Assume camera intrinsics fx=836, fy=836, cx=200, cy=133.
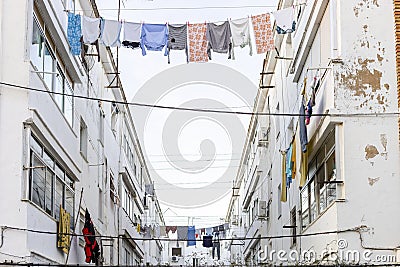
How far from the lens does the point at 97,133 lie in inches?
1156

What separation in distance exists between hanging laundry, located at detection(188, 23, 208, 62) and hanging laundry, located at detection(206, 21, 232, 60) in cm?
13

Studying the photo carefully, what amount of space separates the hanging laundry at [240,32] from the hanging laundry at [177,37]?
1272mm

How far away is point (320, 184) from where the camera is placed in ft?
68.7

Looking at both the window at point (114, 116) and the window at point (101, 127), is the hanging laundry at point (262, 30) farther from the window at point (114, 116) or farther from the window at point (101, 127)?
the window at point (114, 116)

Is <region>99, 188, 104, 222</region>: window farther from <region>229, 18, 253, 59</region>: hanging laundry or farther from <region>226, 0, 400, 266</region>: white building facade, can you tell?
<region>226, 0, 400, 266</region>: white building facade

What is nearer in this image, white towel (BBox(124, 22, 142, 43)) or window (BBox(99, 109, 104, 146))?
white towel (BBox(124, 22, 142, 43))

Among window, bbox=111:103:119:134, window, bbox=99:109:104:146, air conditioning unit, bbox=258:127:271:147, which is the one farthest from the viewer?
air conditioning unit, bbox=258:127:271:147

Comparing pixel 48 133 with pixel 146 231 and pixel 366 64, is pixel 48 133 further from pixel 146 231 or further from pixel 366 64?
pixel 146 231

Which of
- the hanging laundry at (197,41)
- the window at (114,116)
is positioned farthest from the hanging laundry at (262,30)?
the window at (114,116)

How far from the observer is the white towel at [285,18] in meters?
22.0

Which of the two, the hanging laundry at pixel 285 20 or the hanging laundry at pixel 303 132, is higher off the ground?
the hanging laundry at pixel 285 20

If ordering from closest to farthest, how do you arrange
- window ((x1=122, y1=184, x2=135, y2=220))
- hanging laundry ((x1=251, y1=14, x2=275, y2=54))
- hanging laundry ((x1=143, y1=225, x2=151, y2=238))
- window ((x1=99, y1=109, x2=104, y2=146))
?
hanging laundry ((x1=251, y1=14, x2=275, y2=54)) < window ((x1=99, y1=109, x2=104, y2=146)) < window ((x1=122, y1=184, x2=135, y2=220)) < hanging laundry ((x1=143, y1=225, x2=151, y2=238))

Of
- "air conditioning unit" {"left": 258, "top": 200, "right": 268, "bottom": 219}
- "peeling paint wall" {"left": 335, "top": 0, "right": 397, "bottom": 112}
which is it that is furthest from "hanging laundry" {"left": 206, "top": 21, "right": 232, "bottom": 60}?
"air conditioning unit" {"left": 258, "top": 200, "right": 268, "bottom": 219}

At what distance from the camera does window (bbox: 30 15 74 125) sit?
19.0 meters
